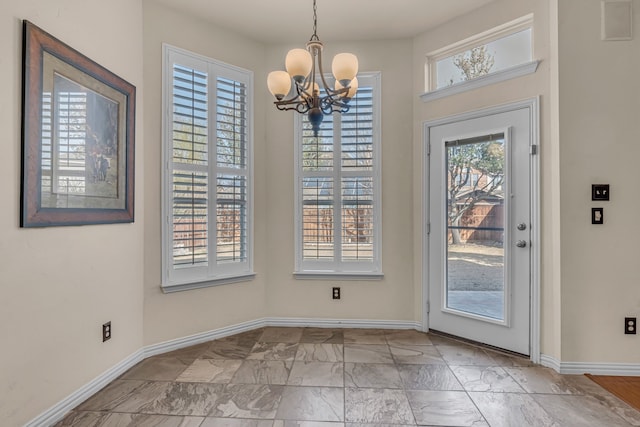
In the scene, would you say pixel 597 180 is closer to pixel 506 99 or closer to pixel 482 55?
pixel 506 99

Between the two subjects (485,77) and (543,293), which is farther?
(485,77)

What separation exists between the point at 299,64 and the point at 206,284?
212cm

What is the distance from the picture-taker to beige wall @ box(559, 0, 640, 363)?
7.80 feet

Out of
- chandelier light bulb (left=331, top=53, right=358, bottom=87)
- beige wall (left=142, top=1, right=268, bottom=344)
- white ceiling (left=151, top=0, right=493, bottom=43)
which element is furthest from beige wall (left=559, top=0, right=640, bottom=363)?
beige wall (left=142, top=1, right=268, bottom=344)

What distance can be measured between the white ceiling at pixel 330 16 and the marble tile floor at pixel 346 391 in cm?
296

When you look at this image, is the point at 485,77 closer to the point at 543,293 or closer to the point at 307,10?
the point at 307,10

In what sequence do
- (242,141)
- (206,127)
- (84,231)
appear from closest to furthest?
(84,231), (206,127), (242,141)

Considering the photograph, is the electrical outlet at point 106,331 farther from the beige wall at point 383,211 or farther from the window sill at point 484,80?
the window sill at point 484,80

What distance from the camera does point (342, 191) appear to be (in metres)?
3.42

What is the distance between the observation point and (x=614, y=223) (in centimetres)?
240

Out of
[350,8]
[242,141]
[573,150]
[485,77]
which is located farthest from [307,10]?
[573,150]

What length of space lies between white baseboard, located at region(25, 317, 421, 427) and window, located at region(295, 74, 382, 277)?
507mm

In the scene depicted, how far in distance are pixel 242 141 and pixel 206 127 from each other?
1.24ft

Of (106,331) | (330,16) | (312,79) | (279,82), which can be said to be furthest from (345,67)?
(106,331)
